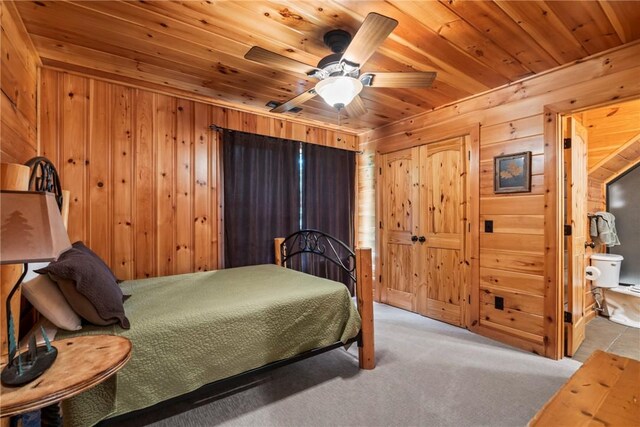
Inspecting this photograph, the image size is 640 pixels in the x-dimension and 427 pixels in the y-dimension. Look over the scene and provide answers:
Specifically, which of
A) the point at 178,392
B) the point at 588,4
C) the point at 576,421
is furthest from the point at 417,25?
the point at 178,392

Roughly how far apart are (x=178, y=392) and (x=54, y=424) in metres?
0.51

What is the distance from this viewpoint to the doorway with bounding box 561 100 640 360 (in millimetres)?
2528

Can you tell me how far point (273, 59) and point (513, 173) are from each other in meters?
2.36

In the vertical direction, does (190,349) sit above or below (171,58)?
below

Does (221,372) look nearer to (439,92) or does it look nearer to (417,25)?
(417,25)

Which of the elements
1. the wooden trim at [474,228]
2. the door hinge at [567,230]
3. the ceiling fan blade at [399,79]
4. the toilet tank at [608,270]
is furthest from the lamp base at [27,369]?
the toilet tank at [608,270]

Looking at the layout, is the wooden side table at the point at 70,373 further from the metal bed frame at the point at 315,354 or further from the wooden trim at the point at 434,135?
the wooden trim at the point at 434,135

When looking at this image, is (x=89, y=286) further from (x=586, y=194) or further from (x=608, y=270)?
(x=608, y=270)

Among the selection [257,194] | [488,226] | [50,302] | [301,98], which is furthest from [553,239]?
[50,302]

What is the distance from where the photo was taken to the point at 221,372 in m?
1.66

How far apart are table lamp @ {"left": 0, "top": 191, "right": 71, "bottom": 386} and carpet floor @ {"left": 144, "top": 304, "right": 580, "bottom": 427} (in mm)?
1078

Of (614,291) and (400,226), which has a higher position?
(400,226)

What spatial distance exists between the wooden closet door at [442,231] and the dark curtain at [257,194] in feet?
5.24

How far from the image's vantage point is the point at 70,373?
100 centimetres
